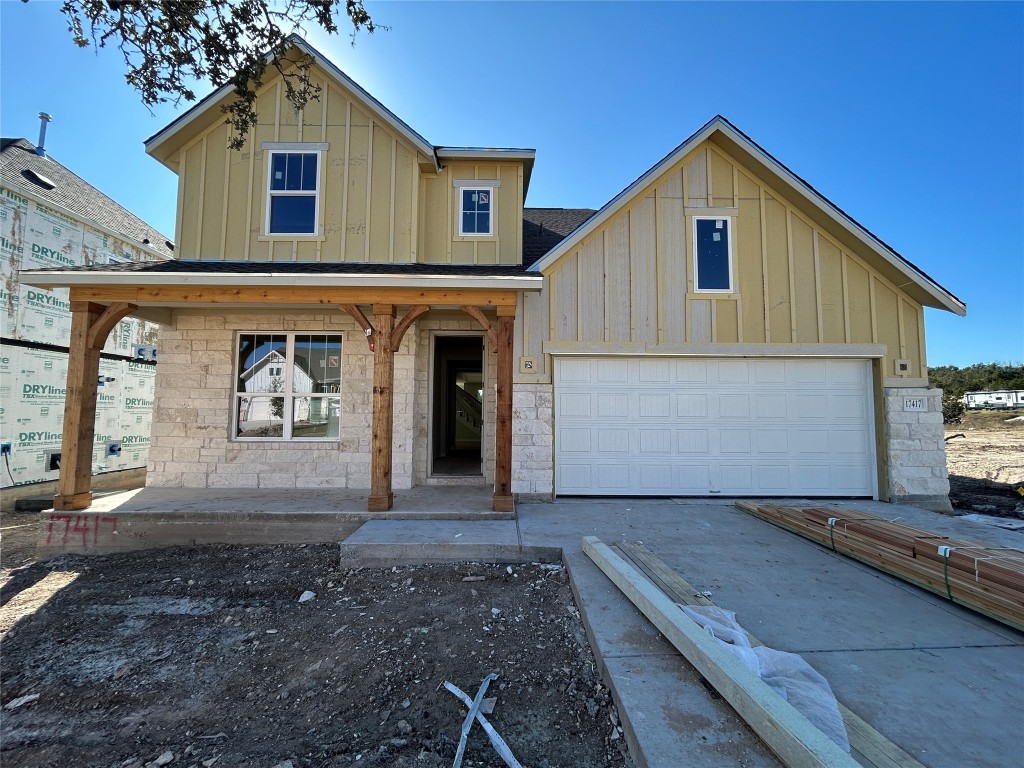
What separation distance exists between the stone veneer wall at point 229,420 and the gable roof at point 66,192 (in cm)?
473

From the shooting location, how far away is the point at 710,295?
23.7 ft

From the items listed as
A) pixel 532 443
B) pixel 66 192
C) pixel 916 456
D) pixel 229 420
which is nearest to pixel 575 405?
pixel 532 443

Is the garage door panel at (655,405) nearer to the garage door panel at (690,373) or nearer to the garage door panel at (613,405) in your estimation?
the garage door panel at (613,405)

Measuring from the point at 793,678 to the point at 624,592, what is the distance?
4.37 feet

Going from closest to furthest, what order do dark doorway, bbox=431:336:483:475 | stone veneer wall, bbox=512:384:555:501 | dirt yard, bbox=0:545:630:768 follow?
dirt yard, bbox=0:545:630:768, stone veneer wall, bbox=512:384:555:501, dark doorway, bbox=431:336:483:475

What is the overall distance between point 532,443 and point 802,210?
231 inches

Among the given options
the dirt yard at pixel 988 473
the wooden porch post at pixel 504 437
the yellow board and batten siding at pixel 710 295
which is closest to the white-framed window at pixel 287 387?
the wooden porch post at pixel 504 437

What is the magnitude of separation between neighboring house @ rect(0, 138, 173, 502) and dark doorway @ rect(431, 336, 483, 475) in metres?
6.11

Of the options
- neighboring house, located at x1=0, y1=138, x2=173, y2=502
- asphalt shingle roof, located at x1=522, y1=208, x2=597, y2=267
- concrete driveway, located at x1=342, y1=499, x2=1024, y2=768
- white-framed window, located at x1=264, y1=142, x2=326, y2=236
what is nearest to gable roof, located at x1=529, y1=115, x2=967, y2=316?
asphalt shingle roof, located at x1=522, y1=208, x2=597, y2=267

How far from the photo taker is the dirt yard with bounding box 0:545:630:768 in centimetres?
239

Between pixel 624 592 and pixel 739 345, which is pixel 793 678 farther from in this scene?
pixel 739 345

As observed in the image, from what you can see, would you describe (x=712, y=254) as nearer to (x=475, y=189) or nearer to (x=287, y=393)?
(x=475, y=189)

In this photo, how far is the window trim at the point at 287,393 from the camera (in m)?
7.50

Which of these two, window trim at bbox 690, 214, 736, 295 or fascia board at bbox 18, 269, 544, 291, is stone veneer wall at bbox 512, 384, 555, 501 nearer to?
fascia board at bbox 18, 269, 544, 291
